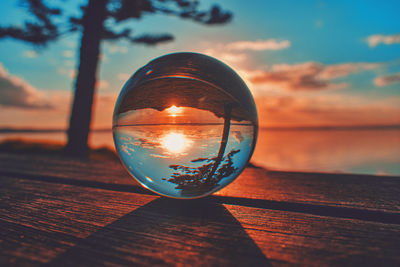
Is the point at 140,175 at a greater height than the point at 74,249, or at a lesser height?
greater

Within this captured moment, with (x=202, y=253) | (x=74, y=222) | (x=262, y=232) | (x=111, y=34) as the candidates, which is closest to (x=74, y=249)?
(x=74, y=222)

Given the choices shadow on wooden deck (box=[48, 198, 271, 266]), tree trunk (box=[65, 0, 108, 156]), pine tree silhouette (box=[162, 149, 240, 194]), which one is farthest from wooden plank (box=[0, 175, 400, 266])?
tree trunk (box=[65, 0, 108, 156])

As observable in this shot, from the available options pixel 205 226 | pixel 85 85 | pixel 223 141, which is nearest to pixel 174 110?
pixel 223 141

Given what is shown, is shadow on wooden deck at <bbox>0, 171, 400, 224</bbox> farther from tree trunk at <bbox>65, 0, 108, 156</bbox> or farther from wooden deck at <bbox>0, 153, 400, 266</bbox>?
tree trunk at <bbox>65, 0, 108, 156</bbox>

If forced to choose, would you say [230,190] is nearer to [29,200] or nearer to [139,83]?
[139,83]

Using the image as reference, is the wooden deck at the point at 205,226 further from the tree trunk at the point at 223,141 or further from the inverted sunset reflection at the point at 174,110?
the inverted sunset reflection at the point at 174,110

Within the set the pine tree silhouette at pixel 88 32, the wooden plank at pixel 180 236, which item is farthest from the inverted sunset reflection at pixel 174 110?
the pine tree silhouette at pixel 88 32

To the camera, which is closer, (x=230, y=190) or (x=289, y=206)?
(x=289, y=206)
